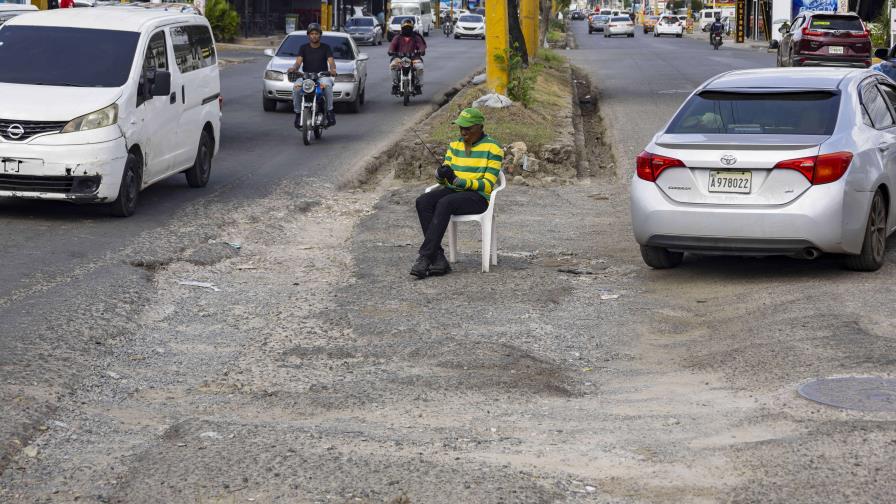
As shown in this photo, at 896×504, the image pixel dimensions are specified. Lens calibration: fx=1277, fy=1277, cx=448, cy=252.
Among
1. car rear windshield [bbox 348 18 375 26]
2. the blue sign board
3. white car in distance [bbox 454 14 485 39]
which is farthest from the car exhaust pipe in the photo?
white car in distance [bbox 454 14 485 39]

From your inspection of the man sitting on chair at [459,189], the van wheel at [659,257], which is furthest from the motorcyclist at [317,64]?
the van wheel at [659,257]

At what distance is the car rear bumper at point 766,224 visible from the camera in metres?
8.99

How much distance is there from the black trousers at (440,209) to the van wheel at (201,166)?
5133 mm

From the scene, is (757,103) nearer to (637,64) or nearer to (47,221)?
(47,221)

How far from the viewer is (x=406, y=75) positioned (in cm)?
2645

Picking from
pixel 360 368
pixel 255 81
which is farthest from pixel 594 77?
pixel 360 368

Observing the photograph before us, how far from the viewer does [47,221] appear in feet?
39.2

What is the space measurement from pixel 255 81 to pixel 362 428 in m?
28.6

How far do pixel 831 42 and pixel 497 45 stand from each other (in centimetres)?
1691

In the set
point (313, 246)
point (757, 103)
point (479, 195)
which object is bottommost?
point (313, 246)

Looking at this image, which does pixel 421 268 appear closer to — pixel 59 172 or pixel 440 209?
pixel 440 209

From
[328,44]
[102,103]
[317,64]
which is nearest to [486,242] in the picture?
[102,103]

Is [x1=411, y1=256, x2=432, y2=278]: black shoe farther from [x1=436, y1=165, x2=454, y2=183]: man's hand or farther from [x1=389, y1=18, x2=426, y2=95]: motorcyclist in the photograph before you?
[x1=389, y1=18, x2=426, y2=95]: motorcyclist

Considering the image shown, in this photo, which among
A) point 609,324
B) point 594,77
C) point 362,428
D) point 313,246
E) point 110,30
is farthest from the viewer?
point 594,77
